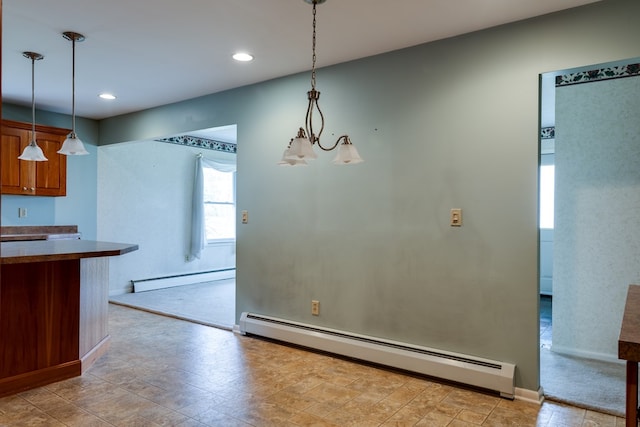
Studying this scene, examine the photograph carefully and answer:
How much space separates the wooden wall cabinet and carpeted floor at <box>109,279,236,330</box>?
1.69 metres

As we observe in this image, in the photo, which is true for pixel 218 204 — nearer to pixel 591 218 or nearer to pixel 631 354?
pixel 591 218

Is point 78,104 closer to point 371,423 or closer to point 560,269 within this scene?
point 371,423

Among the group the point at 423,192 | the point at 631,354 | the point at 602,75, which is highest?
the point at 602,75

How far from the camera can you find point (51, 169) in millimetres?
5215

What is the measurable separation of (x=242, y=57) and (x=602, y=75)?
9.81 feet

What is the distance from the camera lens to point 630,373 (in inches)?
54.1

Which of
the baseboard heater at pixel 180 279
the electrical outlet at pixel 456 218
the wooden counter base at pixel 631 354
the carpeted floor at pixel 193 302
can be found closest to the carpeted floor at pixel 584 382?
the electrical outlet at pixel 456 218

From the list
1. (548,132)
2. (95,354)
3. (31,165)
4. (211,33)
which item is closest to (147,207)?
(31,165)

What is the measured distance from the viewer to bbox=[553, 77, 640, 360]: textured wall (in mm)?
3490

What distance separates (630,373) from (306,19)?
101 inches

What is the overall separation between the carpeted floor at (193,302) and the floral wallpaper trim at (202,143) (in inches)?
91.7

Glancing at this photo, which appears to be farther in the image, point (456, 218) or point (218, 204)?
point (218, 204)

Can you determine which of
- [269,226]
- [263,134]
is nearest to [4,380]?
[269,226]

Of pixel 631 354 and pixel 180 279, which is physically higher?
pixel 631 354
